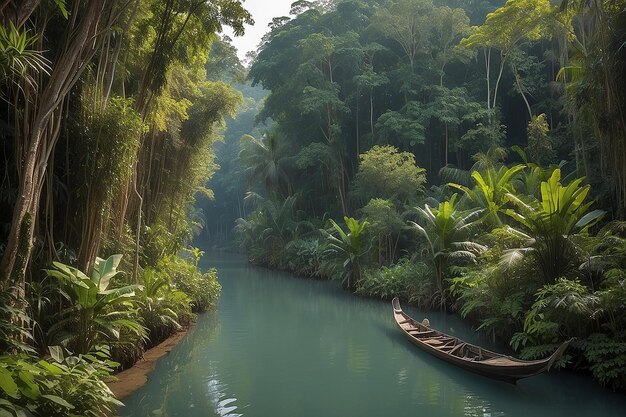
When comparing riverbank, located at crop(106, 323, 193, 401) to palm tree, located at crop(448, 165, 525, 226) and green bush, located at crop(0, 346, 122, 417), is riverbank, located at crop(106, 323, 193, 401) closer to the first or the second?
green bush, located at crop(0, 346, 122, 417)

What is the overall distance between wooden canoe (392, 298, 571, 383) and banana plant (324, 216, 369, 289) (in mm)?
5367

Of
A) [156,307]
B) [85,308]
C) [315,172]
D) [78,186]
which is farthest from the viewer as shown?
[315,172]

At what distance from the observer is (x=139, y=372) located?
698cm

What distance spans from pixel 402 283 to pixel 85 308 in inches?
374

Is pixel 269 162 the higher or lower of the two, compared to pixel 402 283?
higher

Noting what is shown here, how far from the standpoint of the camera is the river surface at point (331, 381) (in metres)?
5.91

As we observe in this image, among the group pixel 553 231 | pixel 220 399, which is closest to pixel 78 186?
pixel 220 399

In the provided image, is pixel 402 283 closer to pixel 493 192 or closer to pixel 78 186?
pixel 493 192

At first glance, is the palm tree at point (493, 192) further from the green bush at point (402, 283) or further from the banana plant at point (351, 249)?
the banana plant at point (351, 249)

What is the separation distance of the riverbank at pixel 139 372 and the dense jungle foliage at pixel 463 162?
17.5 ft

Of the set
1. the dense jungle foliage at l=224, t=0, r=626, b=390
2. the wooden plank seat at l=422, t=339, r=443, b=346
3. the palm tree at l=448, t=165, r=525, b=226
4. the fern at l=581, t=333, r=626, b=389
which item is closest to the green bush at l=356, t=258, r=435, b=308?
the dense jungle foliage at l=224, t=0, r=626, b=390

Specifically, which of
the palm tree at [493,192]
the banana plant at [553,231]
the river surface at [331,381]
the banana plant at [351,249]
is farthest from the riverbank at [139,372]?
the palm tree at [493,192]

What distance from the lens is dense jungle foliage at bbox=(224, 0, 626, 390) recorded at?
771cm

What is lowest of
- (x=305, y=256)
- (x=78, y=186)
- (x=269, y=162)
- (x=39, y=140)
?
(x=305, y=256)
